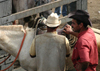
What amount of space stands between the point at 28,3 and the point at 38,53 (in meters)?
3.19

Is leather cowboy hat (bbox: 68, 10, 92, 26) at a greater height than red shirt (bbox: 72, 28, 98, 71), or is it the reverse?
leather cowboy hat (bbox: 68, 10, 92, 26)

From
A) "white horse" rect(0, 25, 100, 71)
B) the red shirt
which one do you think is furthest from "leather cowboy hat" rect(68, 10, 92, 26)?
"white horse" rect(0, 25, 100, 71)

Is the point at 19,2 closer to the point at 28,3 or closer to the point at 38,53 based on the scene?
the point at 28,3

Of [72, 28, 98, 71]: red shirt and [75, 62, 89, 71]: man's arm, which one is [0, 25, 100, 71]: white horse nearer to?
[72, 28, 98, 71]: red shirt

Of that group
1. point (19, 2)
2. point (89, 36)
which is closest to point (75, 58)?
point (89, 36)

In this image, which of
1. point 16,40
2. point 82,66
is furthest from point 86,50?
point 16,40

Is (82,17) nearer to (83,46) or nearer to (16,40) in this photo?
(83,46)

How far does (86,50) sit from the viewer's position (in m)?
2.78

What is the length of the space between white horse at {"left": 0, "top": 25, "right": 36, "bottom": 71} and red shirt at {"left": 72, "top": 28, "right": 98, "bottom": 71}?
1300 mm

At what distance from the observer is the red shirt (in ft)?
→ 9.12

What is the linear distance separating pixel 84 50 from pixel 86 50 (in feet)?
0.09

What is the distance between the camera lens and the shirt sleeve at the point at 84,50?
9.07ft

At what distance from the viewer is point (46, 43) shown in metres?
3.51

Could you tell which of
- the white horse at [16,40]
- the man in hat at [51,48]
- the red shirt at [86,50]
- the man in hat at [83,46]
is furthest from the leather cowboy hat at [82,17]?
the white horse at [16,40]
